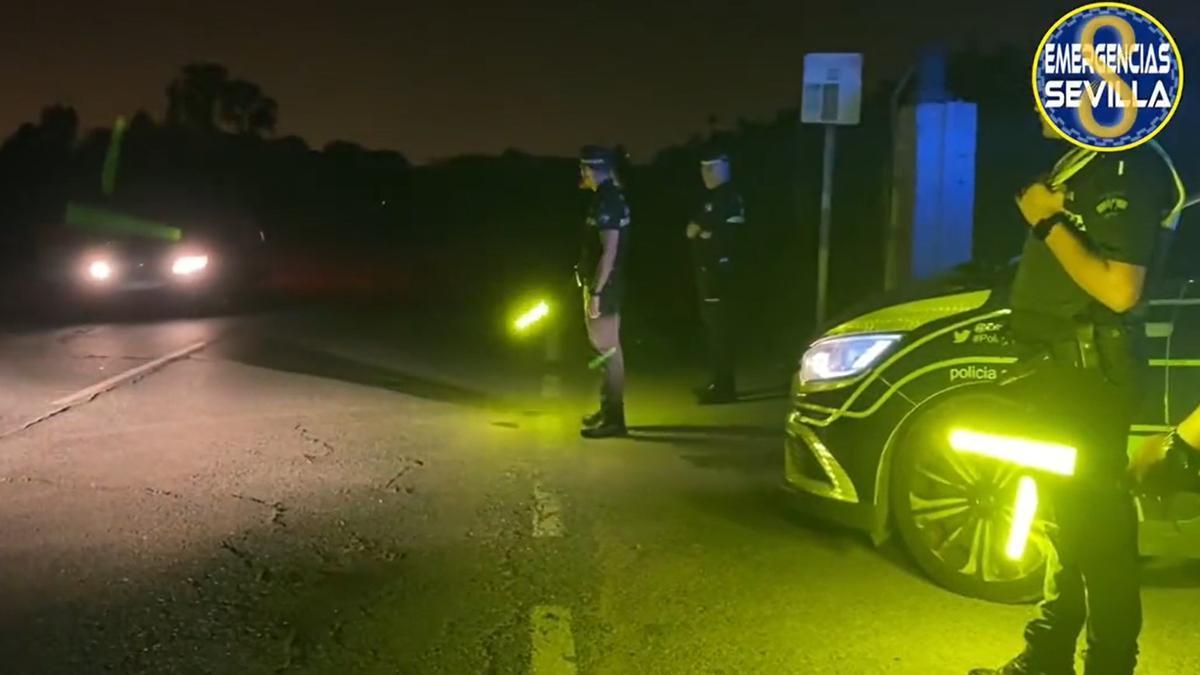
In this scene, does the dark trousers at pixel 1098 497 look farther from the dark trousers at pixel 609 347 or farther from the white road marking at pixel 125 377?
the white road marking at pixel 125 377

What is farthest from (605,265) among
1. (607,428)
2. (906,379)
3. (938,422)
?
(938,422)

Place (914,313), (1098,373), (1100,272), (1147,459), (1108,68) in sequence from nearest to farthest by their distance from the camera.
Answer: (1100,272) < (1098,373) < (1147,459) < (1108,68) < (914,313)

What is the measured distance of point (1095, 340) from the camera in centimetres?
412

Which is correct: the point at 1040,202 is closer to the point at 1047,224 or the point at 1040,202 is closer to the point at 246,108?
the point at 1047,224

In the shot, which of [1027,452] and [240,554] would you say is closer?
[1027,452]

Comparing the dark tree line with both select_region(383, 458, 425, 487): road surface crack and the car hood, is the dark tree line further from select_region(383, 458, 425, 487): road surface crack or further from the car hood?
Answer: select_region(383, 458, 425, 487): road surface crack

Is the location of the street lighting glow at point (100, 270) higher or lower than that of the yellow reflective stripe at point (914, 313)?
lower

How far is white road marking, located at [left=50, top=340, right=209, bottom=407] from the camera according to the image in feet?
37.6

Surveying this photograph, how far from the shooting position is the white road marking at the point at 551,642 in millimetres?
5156

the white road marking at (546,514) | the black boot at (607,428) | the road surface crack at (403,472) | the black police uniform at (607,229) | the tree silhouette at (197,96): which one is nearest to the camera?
the white road marking at (546,514)

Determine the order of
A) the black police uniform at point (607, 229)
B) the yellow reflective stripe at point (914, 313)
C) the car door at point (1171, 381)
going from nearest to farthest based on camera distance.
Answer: the car door at point (1171, 381)
the yellow reflective stripe at point (914, 313)
the black police uniform at point (607, 229)

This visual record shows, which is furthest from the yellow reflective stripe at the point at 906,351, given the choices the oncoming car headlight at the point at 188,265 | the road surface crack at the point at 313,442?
the oncoming car headlight at the point at 188,265

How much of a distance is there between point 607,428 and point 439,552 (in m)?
3.23

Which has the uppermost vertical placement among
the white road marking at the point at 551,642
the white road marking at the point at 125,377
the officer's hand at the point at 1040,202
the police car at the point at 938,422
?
the officer's hand at the point at 1040,202
